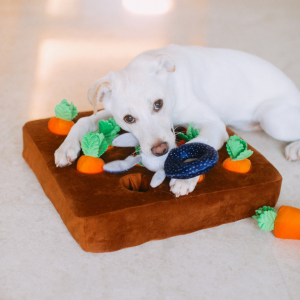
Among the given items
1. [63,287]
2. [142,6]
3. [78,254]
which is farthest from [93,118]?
[142,6]

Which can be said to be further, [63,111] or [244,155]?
[63,111]

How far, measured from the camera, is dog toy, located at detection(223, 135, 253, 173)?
2.50m

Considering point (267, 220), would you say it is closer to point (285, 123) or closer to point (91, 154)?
point (285, 123)

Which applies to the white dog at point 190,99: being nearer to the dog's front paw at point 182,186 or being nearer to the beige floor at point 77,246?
the dog's front paw at point 182,186

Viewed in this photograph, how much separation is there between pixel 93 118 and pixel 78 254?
3.56 ft

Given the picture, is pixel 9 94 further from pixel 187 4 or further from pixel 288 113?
pixel 187 4

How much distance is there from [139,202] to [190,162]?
0.36 metres

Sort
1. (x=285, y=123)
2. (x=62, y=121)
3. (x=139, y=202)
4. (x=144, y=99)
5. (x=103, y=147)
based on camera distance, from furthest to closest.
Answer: (x=285, y=123), (x=62, y=121), (x=103, y=147), (x=144, y=99), (x=139, y=202)

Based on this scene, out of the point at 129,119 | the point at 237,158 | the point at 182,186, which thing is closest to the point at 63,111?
the point at 129,119

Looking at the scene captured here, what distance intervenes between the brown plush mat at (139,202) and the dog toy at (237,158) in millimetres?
48

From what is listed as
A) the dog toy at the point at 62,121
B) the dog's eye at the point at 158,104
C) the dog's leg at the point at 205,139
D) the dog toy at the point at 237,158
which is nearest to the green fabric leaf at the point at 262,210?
the dog toy at the point at 237,158

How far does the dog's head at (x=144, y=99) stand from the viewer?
7.97ft

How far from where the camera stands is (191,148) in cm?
237

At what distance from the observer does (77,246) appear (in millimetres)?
2262
